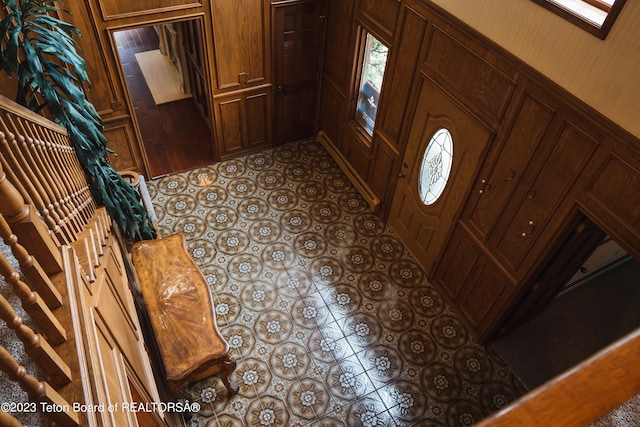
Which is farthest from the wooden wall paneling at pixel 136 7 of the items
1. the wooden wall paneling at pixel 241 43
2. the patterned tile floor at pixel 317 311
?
the patterned tile floor at pixel 317 311

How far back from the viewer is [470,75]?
125 inches

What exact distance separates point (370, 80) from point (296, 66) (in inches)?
38.6

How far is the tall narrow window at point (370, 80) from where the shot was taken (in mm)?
4391

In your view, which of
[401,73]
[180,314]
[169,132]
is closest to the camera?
[180,314]

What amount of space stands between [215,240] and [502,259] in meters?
2.81

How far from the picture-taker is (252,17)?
176 inches

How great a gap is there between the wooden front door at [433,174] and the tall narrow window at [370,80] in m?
0.75

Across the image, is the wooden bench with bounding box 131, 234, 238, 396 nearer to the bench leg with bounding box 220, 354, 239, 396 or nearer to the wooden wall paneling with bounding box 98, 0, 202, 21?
the bench leg with bounding box 220, 354, 239, 396

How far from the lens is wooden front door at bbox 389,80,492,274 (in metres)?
3.41

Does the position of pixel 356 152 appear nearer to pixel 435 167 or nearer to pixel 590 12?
pixel 435 167

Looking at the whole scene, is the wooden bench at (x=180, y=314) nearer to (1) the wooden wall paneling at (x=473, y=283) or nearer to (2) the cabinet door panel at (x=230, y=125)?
(2) the cabinet door panel at (x=230, y=125)

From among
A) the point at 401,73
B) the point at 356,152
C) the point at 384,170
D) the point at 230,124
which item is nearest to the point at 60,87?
the point at 230,124

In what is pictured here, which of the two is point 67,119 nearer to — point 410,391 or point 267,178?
point 267,178

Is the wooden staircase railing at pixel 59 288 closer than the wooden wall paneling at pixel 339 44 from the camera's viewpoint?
Yes
